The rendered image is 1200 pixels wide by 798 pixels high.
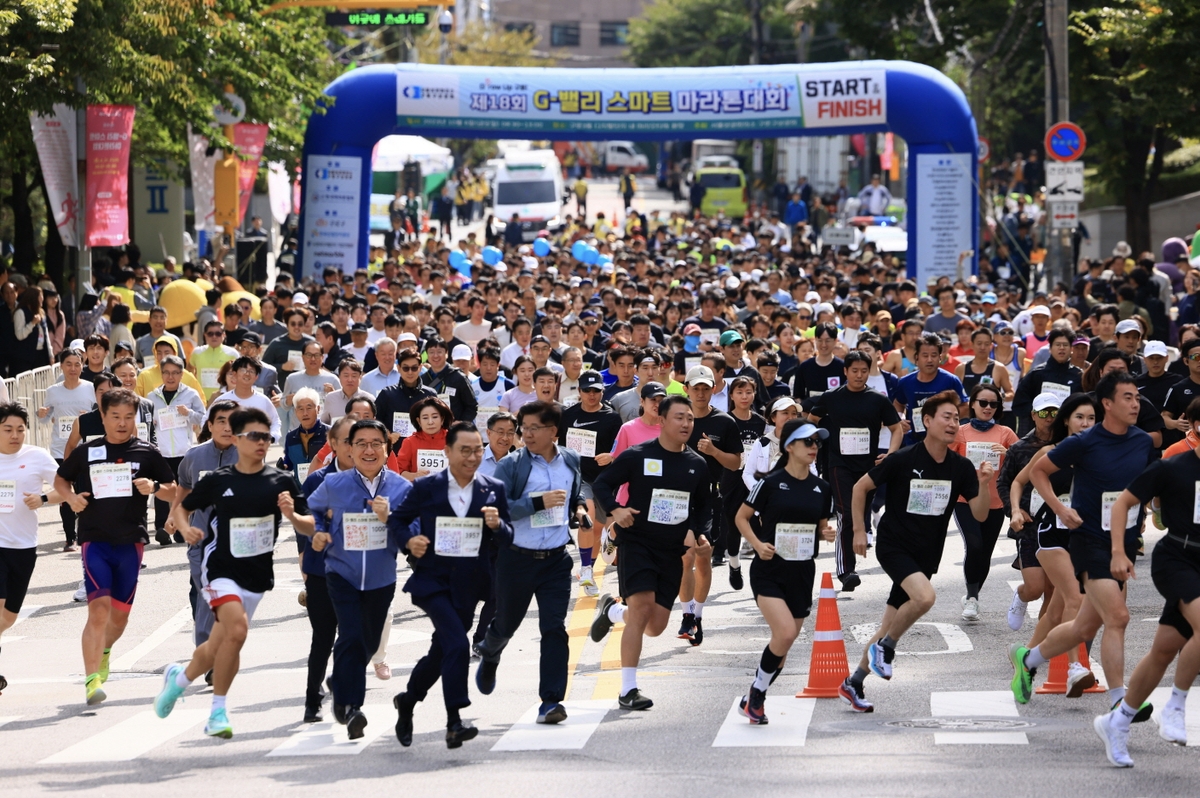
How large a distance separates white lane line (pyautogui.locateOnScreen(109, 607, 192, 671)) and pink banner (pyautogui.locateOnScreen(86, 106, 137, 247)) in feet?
30.7

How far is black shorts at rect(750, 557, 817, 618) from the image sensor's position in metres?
9.63

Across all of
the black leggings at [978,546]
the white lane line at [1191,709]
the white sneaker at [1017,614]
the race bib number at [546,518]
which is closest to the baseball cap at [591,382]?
the black leggings at [978,546]

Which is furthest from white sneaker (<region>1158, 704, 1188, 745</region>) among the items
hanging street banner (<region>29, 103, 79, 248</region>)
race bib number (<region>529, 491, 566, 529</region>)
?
hanging street banner (<region>29, 103, 79, 248</region>)

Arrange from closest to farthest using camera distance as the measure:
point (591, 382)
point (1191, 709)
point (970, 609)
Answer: point (1191, 709) < point (970, 609) < point (591, 382)

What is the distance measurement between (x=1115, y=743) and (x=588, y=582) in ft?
19.4

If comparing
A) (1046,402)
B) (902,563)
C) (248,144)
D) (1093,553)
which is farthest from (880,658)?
(248,144)

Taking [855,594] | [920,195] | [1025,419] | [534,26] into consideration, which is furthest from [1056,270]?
[534,26]

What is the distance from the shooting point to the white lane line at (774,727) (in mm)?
9008

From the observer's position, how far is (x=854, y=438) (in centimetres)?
1327

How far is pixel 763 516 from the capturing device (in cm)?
977

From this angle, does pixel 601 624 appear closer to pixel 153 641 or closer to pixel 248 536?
pixel 248 536

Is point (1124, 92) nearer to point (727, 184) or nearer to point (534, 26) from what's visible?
point (727, 184)

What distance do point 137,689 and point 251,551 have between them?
2.06 meters

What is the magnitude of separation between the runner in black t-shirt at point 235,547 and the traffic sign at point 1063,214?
55.2 feet
